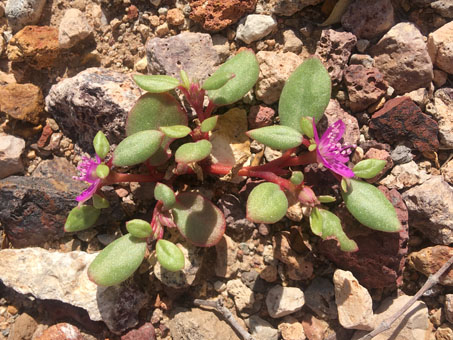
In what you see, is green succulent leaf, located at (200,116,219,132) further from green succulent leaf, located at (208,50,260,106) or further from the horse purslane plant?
green succulent leaf, located at (208,50,260,106)

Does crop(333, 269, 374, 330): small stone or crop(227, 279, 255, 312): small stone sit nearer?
crop(333, 269, 374, 330): small stone

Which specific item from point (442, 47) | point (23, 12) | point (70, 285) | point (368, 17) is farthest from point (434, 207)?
point (23, 12)

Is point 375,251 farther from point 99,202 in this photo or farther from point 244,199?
point 99,202

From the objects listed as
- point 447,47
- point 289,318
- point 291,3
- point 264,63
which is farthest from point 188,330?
point 447,47

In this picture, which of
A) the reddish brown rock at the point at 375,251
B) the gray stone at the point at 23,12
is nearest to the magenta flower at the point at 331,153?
the reddish brown rock at the point at 375,251

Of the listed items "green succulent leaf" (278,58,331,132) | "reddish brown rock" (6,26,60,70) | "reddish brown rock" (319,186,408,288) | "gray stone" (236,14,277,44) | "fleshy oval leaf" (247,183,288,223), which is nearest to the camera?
"fleshy oval leaf" (247,183,288,223)

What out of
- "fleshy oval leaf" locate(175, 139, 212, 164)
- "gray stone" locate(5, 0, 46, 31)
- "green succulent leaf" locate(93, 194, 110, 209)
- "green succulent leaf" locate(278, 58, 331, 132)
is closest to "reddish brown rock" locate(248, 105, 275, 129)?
"green succulent leaf" locate(278, 58, 331, 132)

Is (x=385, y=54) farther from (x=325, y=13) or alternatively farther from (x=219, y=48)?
(x=219, y=48)
